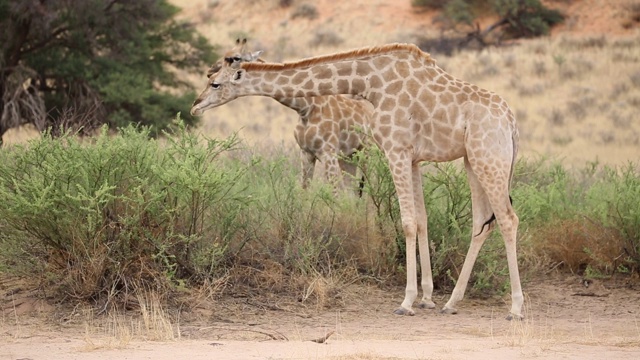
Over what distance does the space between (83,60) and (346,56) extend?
13081mm

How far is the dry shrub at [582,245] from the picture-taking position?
10266 millimetres

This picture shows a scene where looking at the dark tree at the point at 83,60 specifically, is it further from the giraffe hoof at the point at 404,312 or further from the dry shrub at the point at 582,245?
the giraffe hoof at the point at 404,312

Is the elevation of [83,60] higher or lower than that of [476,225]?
higher

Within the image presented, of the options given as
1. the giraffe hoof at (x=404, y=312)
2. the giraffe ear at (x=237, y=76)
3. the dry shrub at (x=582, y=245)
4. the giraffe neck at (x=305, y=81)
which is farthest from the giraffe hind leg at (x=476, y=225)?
the giraffe ear at (x=237, y=76)

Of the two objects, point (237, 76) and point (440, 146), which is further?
point (237, 76)

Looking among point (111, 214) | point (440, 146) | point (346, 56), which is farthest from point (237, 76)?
point (440, 146)

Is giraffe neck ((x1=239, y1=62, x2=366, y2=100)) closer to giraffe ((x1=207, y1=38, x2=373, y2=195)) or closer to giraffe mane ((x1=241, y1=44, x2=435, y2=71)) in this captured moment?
giraffe mane ((x1=241, y1=44, x2=435, y2=71))

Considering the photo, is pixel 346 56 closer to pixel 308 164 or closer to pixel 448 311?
pixel 448 311

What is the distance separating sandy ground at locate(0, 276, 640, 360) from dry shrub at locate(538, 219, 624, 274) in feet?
1.22

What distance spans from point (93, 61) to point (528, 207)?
12750 millimetres

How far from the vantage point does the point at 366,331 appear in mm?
8062

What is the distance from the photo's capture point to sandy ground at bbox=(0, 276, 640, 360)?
22.8ft

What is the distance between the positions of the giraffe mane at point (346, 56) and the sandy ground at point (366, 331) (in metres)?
1.99

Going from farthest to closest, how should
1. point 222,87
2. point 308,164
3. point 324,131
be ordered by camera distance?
1. point 308,164
2. point 324,131
3. point 222,87
